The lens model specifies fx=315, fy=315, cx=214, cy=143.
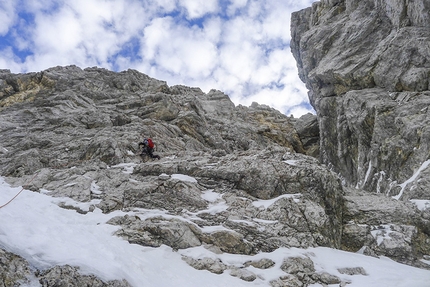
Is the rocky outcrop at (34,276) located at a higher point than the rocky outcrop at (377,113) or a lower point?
lower

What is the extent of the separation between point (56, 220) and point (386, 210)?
16.6 m

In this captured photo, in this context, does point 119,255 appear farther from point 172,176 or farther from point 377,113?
point 377,113

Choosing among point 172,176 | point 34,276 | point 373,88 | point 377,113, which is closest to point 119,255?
point 34,276

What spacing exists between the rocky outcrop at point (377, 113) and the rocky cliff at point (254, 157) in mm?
123

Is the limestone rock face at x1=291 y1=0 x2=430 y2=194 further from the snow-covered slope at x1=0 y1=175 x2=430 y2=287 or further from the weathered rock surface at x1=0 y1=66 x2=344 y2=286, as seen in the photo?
the snow-covered slope at x1=0 y1=175 x2=430 y2=287

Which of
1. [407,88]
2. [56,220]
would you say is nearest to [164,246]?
[56,220]

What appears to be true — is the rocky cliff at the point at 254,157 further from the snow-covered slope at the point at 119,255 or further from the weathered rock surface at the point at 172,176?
the snow-covered slope at the point at 119,255

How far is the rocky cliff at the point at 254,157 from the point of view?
46.4ft

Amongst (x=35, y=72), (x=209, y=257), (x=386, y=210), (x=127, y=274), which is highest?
(x=35, y=72)

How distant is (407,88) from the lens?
100 feet

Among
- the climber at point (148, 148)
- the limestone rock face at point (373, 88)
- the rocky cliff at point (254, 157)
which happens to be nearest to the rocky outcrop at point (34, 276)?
the rocky cliff at point (254, 157)

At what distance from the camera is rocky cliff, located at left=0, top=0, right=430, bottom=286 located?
1414 centimetres

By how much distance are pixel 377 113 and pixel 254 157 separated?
16.1 metres

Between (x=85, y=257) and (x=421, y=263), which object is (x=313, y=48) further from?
(x=85, y=257)
